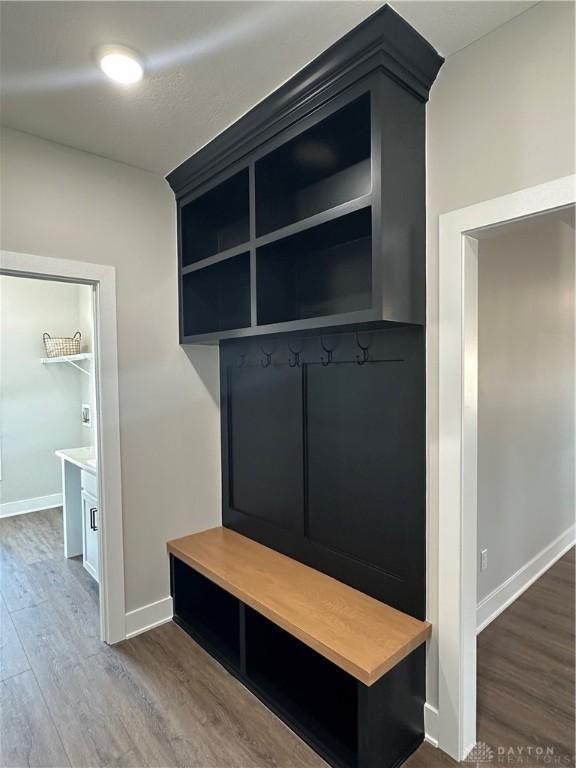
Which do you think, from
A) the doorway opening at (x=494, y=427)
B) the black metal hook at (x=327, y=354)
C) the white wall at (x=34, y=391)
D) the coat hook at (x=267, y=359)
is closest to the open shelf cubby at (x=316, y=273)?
the black metal hook at (x=327, y=354)

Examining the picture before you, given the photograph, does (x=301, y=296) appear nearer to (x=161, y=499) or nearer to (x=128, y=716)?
(x=161, y=499)

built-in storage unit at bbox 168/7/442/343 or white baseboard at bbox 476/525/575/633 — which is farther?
white baseboard at bbox 476/525/575/633

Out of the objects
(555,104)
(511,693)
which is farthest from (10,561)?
(555,104)

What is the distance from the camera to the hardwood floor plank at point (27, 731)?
5.59 feet

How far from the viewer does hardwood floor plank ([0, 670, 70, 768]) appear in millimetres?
1703

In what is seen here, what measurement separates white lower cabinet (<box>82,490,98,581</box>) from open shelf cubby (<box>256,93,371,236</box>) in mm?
2414

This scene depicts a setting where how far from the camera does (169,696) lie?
79.9 inches

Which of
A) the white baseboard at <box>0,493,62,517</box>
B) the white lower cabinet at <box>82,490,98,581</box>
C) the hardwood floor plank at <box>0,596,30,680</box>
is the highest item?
the white lower cabinet at <box>82,490,98,581</box>

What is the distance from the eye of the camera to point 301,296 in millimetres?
2248

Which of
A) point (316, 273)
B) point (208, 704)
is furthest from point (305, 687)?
point (316, 273)

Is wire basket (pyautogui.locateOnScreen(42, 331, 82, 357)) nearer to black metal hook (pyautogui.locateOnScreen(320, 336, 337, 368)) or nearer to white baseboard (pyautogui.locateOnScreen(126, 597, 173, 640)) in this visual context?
white baseboard (pyautogui.locateOnScreen(126, 597, 173, 640))

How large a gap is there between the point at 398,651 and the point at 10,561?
340 cm

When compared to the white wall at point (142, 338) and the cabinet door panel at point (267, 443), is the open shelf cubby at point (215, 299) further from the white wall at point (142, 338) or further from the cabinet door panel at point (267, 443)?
the cabinet door panel at point (267, 443)

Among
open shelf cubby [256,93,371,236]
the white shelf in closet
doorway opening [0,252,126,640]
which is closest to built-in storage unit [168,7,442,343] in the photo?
open shelf cubby [256,93,371,236]
